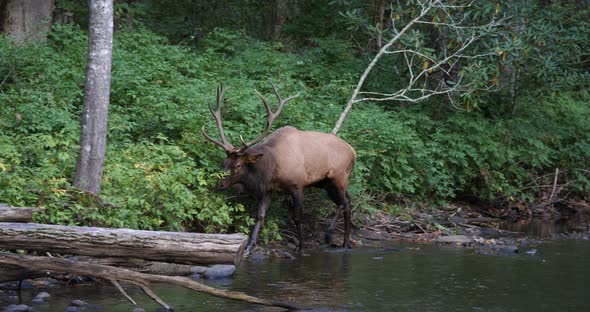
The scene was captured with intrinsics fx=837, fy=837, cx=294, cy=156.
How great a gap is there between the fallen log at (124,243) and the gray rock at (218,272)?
1.12 m

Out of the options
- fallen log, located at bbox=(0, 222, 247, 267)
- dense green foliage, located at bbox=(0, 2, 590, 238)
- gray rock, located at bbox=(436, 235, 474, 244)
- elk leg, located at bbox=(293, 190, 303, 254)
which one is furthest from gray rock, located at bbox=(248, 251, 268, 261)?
gray rock, located at bbox=(436, 235, 474, 244)

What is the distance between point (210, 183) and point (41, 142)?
2325 millimetres

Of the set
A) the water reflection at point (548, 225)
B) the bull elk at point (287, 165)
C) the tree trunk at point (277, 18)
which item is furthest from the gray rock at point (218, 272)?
the tree trunk at point (277, 18)

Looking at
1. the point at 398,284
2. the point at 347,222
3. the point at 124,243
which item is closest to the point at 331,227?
the point at 347,222

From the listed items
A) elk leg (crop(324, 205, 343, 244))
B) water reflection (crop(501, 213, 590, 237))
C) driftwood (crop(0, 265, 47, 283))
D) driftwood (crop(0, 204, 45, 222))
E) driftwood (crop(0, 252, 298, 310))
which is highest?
driftwood (crop(0, 204, 45, 222))

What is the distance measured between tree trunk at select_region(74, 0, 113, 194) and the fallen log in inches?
84.9

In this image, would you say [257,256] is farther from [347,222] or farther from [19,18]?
[19,18]

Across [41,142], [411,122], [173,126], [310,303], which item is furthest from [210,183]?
[411,122]

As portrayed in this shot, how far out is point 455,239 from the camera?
13617 mm

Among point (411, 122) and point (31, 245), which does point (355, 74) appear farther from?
point (31, 245)

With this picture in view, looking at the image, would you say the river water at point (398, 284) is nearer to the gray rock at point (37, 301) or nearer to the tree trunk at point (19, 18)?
the gray rock at point (37, 301)

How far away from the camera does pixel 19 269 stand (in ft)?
26.0

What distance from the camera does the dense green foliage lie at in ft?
34.9

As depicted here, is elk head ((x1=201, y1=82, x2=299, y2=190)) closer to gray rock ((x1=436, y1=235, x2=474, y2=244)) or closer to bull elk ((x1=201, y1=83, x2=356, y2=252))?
bull elk ((x1=201, y1=83, x2=356, y2=252))
